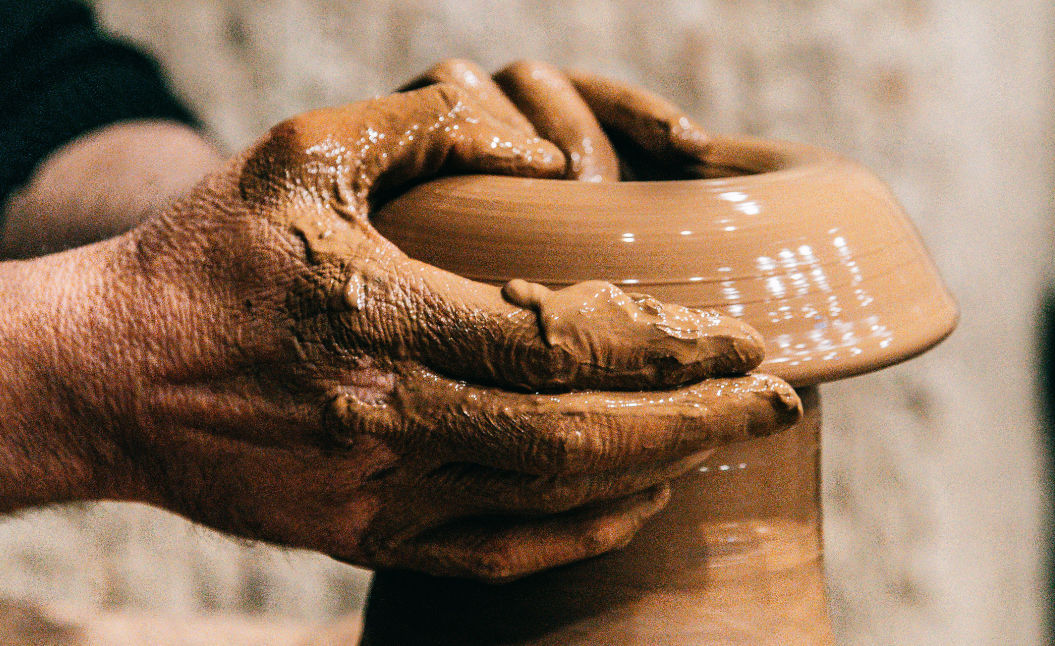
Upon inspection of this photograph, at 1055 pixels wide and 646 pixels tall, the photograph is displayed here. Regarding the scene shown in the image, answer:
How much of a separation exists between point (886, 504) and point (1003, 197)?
0.60 m

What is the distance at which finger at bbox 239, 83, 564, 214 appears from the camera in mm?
601

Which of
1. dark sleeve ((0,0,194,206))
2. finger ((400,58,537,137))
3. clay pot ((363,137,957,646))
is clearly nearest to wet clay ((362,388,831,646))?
clay pot ((363,137,957,646))

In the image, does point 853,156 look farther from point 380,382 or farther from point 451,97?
point 380,382

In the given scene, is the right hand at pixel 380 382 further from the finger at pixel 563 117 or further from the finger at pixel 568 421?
the finger at pixel 563 117

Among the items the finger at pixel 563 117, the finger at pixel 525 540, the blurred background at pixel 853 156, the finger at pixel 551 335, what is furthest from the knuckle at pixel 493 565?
the blurred background at pixel 853 156

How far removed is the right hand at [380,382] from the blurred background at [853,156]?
935 mm

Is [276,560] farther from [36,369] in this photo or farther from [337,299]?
[337,299]

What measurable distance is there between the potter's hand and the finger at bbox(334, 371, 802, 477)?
0.34 meters

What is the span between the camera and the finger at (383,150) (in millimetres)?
601

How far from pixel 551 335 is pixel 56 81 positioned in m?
0.61

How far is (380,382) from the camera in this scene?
54 cm

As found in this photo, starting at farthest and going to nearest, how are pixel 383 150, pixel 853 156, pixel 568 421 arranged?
pixel 853 156 → pixel 383 150 → pixel 568 421

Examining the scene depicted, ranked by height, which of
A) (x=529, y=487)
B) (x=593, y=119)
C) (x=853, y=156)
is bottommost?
→ (x=853, y=156)

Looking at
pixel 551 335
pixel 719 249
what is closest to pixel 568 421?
pixel 551 335
